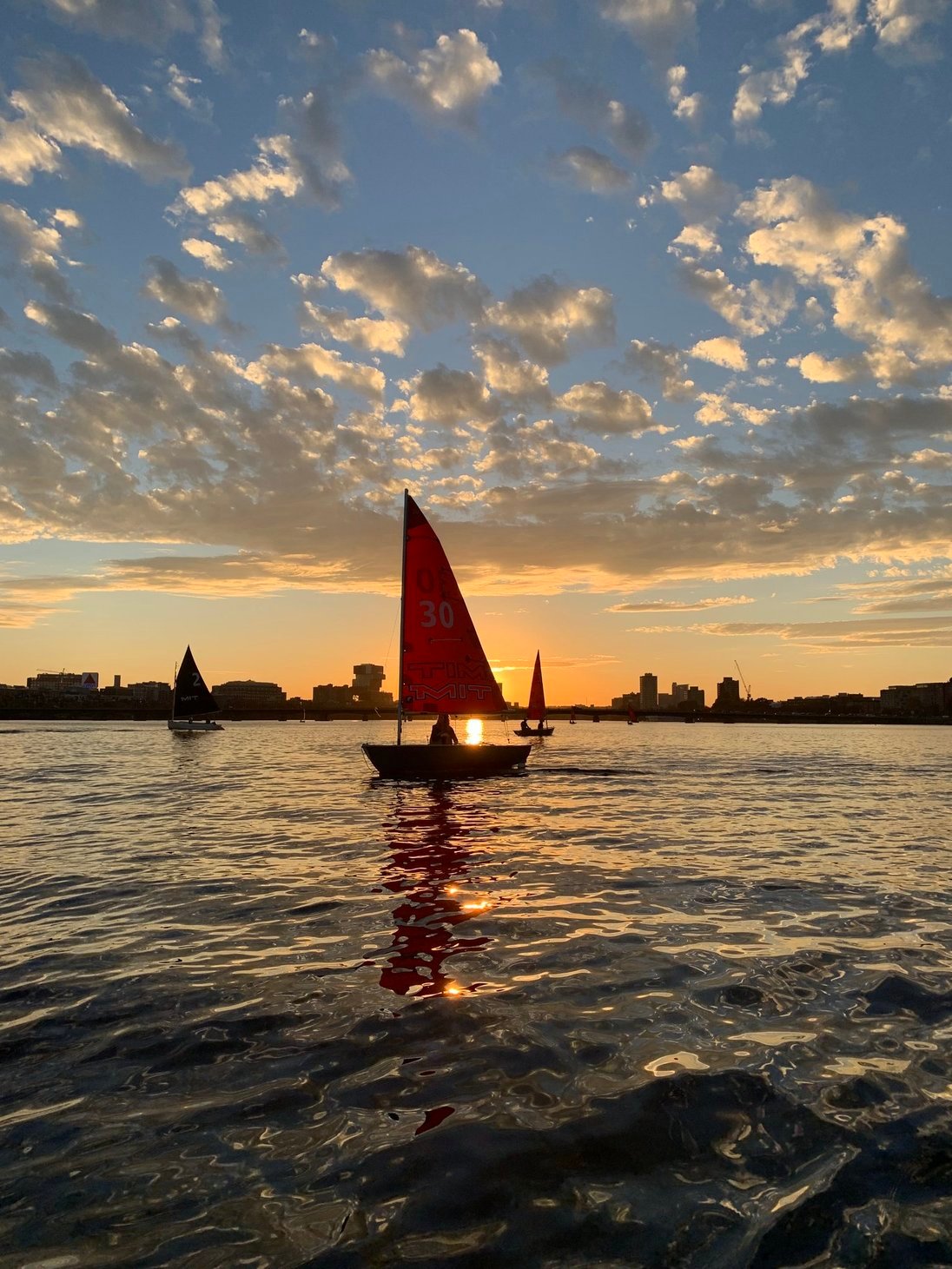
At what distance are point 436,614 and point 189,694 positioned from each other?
73.6 meters

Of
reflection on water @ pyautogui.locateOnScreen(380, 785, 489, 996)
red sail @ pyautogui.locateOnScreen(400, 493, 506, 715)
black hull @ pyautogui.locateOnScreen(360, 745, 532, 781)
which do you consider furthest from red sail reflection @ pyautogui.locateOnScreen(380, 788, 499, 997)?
red sail @ pyautogui.locateOnScreen(400, 493, 506, 715)

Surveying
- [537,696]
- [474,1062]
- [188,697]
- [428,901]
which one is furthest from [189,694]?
[474,1062]

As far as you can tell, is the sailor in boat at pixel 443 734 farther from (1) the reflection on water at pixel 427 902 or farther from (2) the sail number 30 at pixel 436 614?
(1) the reflection on water at pixel 427 902

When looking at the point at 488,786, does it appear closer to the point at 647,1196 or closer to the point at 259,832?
the point at 259,832

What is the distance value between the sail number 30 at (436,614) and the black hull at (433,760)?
19.9 feet

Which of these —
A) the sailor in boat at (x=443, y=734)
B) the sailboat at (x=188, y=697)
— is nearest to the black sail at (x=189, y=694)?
the sailboat at (x=188, y=697)

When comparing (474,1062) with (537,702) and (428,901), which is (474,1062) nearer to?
(428,901)

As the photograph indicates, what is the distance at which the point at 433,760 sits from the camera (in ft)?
120

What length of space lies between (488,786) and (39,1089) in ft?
107

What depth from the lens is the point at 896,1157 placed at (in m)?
5.41

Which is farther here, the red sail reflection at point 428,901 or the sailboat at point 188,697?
the sailboat at point 188,697

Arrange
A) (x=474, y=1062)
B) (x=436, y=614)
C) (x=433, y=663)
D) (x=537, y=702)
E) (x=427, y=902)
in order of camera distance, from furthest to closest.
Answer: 1. (x=537, y=702)
2. (x=436, y=614)
3. (x=433, y=663)
4. (x=427, y=902)
5. (x=474, y=1062)

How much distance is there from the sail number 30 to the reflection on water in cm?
1306

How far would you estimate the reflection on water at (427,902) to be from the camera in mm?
9438
